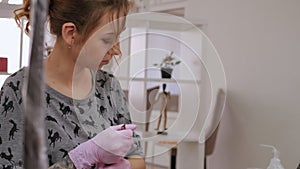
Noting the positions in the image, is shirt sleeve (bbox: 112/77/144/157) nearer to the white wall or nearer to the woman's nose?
the woman's nose

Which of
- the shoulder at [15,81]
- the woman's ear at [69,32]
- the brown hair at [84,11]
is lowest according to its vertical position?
the shoulder at [15,81]

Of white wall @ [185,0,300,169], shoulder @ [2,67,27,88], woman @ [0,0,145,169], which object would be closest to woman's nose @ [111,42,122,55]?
woman @ [0,0,145,169]

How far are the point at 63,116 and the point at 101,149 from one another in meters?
0.08

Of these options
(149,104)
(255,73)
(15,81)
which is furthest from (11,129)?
Result: (255,73)

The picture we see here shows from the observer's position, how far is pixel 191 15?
1.62 m

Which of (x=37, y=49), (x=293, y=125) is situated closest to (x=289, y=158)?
(x=293, y=125)

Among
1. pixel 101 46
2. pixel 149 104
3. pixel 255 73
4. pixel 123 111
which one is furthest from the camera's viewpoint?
pixel 255 73

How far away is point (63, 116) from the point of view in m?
0.50

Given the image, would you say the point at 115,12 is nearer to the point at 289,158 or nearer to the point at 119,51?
the point at 119,51

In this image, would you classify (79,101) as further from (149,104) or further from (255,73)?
(255,73)

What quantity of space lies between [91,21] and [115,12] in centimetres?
3

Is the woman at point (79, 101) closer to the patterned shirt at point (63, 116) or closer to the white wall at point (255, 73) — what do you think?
the patterned shirt at point (63, 116)

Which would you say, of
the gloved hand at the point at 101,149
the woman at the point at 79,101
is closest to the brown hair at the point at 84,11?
the woman at the point at 79,101

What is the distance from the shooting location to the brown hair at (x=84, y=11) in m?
0.46
